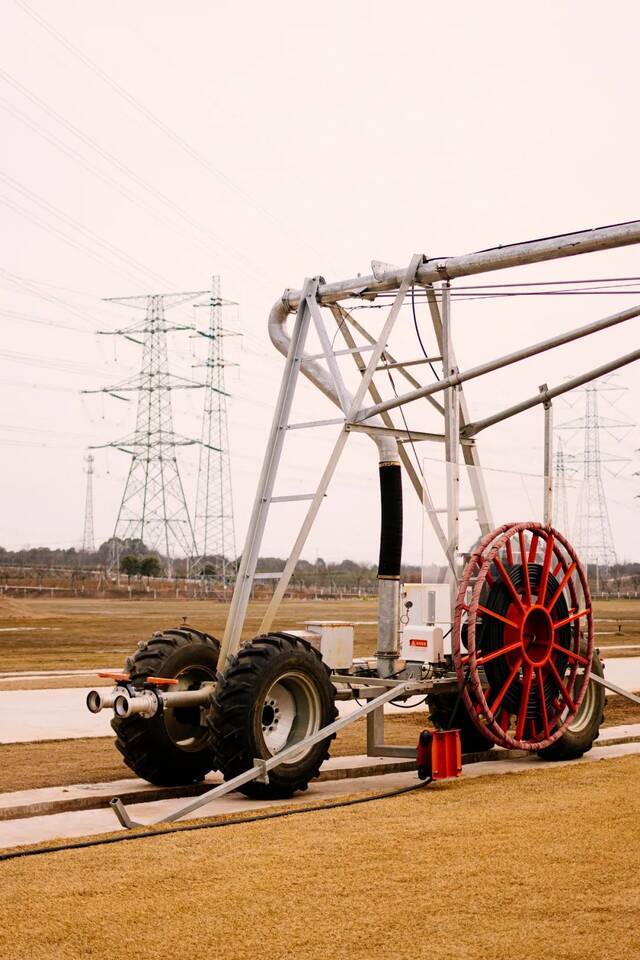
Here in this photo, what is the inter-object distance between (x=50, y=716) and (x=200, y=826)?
7.32m

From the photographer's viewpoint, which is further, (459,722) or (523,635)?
(459,722)

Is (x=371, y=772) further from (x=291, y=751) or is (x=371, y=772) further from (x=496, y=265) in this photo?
(x=496, y=265)

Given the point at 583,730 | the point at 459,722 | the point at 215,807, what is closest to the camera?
the point at 215,807

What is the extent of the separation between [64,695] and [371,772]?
7552mm

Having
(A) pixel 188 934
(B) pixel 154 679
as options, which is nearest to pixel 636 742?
(B) pixel 154 679

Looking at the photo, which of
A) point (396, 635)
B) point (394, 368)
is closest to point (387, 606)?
point (396, 635)

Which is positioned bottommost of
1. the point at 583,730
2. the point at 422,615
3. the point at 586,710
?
the point at 583,730

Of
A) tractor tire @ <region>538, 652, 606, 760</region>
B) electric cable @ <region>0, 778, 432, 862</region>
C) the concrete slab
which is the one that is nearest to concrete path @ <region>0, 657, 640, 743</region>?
the concrete slab

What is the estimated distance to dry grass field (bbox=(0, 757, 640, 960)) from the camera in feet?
18.4

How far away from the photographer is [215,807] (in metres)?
9.41

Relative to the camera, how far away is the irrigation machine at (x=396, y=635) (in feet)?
32.3

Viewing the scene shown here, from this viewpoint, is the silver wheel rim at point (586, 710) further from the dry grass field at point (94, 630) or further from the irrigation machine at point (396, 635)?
the dry grass field at point (94, 630)

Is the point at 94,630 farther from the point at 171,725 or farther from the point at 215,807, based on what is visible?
the point at 215,807

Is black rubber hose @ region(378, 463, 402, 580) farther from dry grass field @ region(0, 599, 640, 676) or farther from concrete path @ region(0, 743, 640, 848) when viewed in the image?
dry grass field @ region(0, 599, 640, 676)
